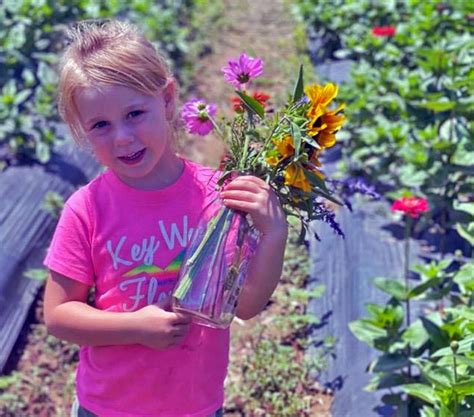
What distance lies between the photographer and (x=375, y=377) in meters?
2.90

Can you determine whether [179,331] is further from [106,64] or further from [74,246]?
[106,64]

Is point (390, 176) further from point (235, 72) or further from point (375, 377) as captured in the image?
point (235, 72)

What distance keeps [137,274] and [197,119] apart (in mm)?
329

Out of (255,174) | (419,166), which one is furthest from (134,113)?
(419,166)

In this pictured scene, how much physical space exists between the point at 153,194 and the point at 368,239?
7.44ft

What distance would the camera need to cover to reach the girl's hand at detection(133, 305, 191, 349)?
1739 millimetres

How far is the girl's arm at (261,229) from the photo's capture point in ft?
5.63

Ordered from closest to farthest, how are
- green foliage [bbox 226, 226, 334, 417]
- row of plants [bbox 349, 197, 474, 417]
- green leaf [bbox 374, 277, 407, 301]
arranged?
1. row of plants [bbox 349, 197, 474, 417]
2. green leaf [bbox 374, 277, 407, 301]
3. green foliage [bbox 226, 226, 334, 417]

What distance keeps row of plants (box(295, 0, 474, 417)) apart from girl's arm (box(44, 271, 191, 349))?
2.31 ft

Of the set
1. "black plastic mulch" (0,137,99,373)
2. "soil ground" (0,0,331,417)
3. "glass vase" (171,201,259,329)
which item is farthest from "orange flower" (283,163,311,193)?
"black plastic mulch" (0,137,99,373)

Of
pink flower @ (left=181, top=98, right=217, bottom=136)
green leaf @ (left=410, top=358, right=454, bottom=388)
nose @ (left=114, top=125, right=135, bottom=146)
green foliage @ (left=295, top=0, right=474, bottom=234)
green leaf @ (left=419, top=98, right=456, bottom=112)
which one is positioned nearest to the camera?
nose @ (left=114, top=125, right=135, bottom=146)

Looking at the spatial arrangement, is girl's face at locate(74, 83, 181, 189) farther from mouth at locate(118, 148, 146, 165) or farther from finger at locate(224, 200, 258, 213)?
→ finger at locate(224, 200, 258, 213)

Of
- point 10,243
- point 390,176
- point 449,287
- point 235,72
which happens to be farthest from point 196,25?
point 235,72

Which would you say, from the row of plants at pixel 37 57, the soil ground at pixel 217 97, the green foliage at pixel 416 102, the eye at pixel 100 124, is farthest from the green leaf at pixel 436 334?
the row of plants at pixel 37 57
